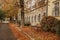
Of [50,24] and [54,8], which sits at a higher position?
[54,8]

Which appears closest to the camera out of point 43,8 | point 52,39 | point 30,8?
point 52,39

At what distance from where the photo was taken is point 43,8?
112ft

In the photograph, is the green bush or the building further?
the building

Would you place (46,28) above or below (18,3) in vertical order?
below

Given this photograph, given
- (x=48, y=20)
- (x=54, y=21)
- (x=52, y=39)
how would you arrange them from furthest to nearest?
(x=48, y=20), (x=54, y=21), (x=52, y=39)

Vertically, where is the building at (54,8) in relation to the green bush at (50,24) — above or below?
above

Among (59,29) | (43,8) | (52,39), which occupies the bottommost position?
(52,39)

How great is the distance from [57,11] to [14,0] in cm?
942

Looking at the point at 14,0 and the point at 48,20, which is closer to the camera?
the point at 48,20

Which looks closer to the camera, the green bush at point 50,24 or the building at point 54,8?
the green bush at point 50,24

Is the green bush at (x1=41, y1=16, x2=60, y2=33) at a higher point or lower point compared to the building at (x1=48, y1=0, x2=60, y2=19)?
lower

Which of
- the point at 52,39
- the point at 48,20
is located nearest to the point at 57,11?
the point at 48,20

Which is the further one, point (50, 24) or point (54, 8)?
point (54, 8)

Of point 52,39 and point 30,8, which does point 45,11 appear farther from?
point 52,39
